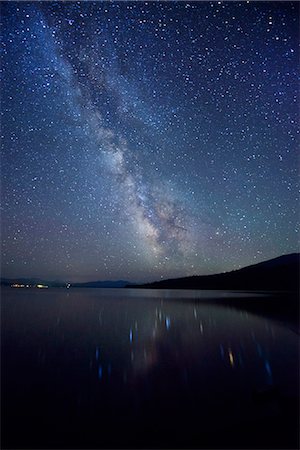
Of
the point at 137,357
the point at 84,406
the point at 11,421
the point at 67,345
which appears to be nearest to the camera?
the point at 11,421

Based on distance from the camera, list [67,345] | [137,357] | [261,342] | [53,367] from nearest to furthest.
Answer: [53,367] < [137,357] < [67,345] < [261,342]

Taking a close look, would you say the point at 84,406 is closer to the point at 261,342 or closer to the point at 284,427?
the point at 284,427

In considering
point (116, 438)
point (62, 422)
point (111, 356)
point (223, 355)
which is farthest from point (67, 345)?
point (116, 438)

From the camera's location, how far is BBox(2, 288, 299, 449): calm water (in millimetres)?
8148

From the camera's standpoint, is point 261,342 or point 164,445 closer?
point 164,445

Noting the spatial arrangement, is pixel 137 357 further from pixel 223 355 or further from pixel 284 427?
pixel 284 427

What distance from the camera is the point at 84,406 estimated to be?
1053cm

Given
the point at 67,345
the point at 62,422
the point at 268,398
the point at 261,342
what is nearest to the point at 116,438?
the point at 62,422

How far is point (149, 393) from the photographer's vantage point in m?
11.9

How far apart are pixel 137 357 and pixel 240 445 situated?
1197 centimetres

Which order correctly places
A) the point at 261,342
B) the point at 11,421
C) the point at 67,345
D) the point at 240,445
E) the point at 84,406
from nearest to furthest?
1. the point at 240,445
2. the point at 11,421
3. the point at 84,406
4. the point at 67,345
5. the point at 261,342

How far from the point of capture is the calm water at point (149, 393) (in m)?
8.15

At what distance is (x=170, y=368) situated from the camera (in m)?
16.0

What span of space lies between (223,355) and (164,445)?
1281cm
